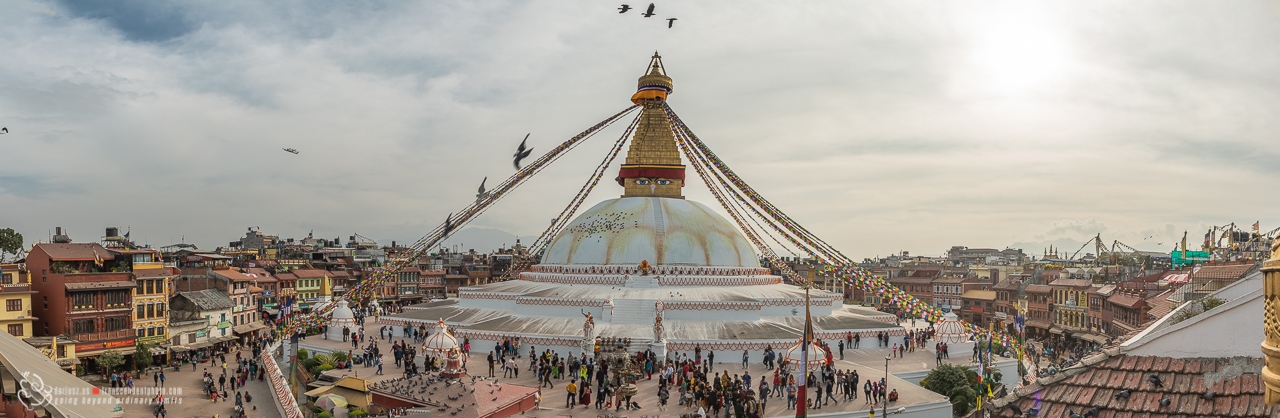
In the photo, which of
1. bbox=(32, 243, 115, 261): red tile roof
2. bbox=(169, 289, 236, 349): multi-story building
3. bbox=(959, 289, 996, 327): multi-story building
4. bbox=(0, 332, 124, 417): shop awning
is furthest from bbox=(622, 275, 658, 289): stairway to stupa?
bbox=(959, 289, 996, 327): multi-story building

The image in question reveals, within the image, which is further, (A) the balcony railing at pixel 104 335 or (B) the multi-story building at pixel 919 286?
(B) the multi-story building at pixel 919 286

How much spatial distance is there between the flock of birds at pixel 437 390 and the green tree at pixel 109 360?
1558cm

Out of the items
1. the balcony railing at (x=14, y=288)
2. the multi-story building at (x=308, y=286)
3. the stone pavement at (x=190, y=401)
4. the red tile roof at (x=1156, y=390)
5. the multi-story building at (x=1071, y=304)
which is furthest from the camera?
the multi-story building at (x=308, y=286)

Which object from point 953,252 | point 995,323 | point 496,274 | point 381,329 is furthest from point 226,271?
point 953,252

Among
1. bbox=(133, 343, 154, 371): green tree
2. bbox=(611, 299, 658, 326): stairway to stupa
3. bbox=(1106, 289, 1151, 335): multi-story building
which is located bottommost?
bbox=(133, 343, 154, 371): green tree

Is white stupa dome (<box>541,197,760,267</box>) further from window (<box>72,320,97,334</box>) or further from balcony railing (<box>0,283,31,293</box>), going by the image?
balcony railing (<box>0,283,31,293</box>)

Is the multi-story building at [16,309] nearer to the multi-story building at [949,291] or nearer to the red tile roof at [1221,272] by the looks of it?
the red tile roof at [1221,272]

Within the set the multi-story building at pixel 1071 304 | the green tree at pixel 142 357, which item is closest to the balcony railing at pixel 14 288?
the green tree at pixel 142 357

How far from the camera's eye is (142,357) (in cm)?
2953

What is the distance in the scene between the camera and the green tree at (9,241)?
3847cm

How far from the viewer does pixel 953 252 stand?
394 feet

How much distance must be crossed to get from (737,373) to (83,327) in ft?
75.1

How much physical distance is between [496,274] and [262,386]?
124 ft

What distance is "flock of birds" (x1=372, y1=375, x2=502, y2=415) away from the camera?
15891 millimetres
